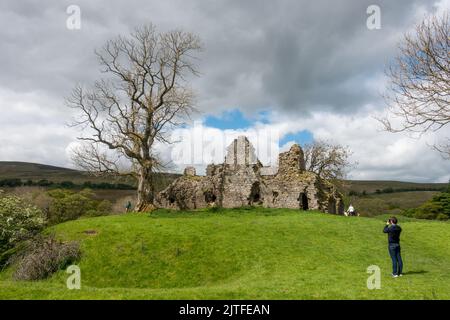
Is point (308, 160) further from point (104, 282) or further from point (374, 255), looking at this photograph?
point (104, 282)

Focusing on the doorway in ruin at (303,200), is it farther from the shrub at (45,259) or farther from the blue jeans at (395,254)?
the shrub at (45,259)

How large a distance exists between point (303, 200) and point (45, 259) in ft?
92.9

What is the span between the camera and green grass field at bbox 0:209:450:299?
14438 millimetres

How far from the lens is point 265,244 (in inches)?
972

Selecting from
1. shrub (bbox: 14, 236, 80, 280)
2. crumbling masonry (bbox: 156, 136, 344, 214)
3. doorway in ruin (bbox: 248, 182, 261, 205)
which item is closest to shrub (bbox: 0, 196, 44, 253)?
shrub (bbox: 14, 236, 80, 280)

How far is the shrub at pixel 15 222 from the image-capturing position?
2997 cm

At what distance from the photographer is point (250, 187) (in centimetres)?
4359

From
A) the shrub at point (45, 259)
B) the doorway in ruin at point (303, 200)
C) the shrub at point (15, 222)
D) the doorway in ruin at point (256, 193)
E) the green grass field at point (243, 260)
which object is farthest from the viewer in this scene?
the doorway in ruin at point (256, 193)

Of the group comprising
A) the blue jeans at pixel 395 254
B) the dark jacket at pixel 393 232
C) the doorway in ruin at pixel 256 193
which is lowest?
the blue jeans at pixel 395 254

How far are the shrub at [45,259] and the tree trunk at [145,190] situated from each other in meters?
15.1

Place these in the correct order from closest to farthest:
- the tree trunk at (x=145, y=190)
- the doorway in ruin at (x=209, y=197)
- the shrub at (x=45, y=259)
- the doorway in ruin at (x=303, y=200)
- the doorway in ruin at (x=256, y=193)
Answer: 1. the shrub at (x=45, y=259)
2. the tree trunk at (x=145, y=190)
3. the doorway in ruin at (x=303, y=200)
4. the doorway in ruin at (x=256, y=193)
5. the doorway in ruin at (x=209, y=197)

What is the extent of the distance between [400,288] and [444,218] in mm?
63685

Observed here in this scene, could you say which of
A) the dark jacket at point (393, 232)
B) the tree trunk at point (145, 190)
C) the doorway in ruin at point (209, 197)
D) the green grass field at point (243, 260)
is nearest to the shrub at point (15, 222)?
the green grass field at point (243, 260)
